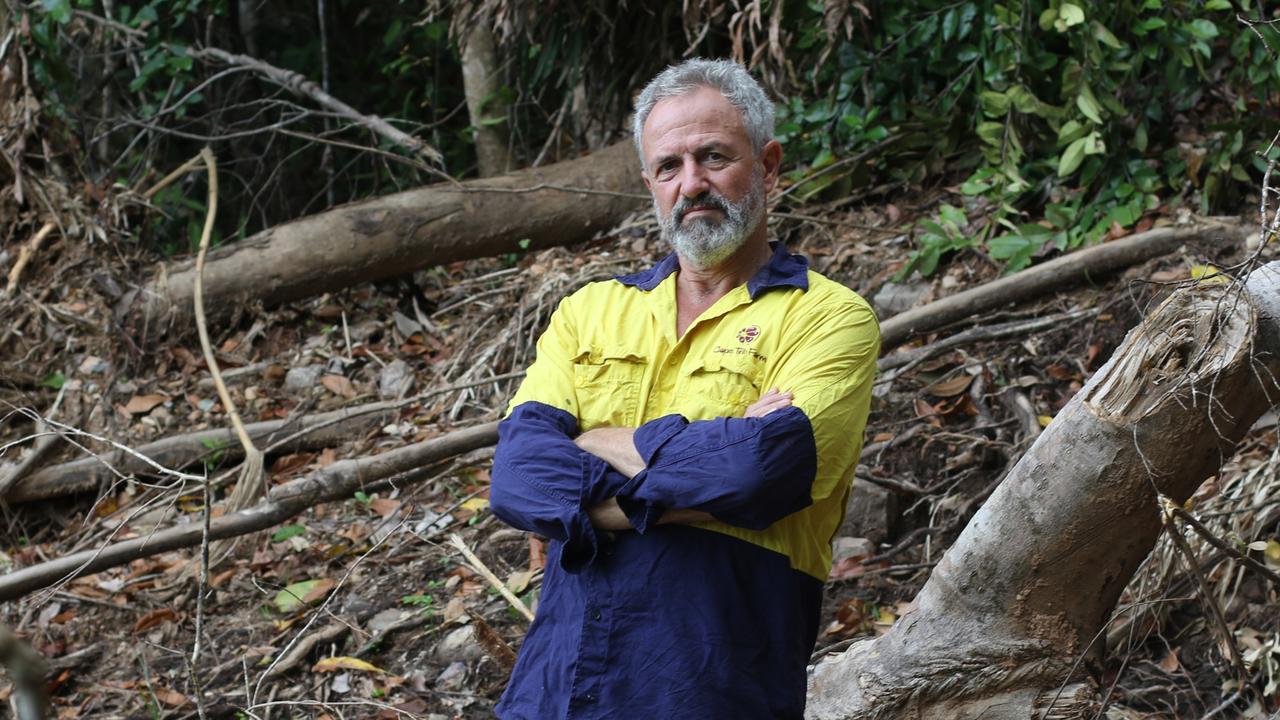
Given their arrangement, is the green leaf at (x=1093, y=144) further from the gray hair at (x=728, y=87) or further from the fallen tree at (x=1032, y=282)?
the gray hair at (x=728, y=87)

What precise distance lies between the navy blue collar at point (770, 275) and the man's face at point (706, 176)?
0.28 feet

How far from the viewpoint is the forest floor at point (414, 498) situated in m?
3.53

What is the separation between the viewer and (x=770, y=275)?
267 centimetres

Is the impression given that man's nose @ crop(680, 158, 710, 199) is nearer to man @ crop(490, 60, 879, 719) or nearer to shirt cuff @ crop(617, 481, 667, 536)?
man @ crop(490, 60, 879, 719)

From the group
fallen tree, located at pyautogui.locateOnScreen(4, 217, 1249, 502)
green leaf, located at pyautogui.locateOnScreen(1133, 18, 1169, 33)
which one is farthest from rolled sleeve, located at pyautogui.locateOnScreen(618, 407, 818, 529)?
green leaf, located at pyautogui.locateOnScreen(1133, 18, 1169, 33)

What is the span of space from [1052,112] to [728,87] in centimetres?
290

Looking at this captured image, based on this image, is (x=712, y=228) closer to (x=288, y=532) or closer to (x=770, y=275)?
(x=770, y=275)

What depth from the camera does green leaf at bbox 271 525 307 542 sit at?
4785 mm

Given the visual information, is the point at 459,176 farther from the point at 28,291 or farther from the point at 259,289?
the point at 28,291

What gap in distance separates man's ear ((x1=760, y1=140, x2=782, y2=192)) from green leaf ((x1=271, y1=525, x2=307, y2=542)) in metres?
2.79

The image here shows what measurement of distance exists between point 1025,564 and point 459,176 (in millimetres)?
5503

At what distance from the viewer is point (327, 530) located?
190 inches

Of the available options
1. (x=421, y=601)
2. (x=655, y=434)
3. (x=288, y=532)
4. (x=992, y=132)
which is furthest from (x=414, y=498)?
(x=992, y=132)

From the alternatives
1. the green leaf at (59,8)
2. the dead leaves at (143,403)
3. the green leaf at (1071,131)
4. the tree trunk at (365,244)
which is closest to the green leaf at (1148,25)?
the green leaf at (1071,131)
